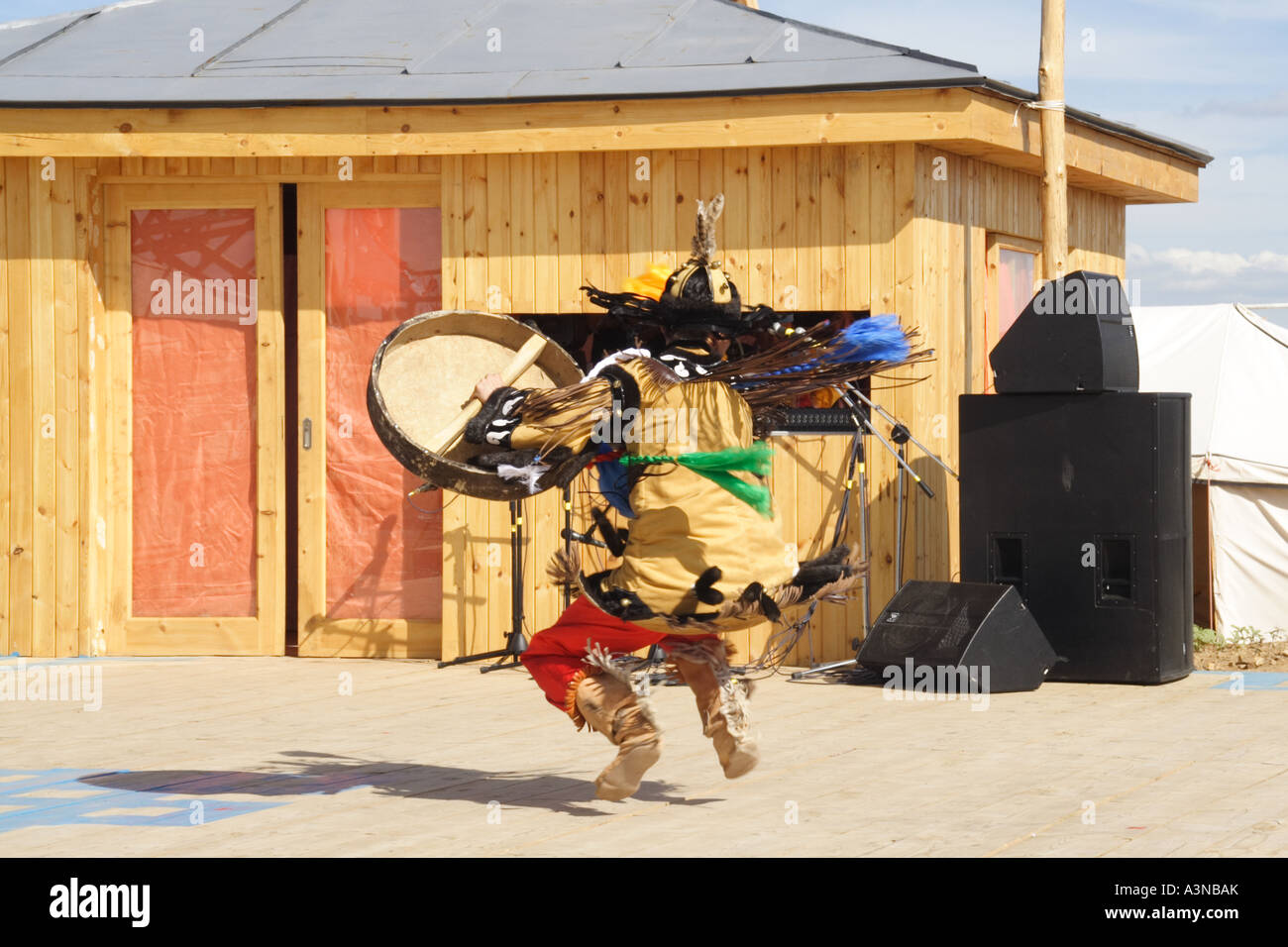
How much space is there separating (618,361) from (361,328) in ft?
17.5

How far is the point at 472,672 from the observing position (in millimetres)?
10328

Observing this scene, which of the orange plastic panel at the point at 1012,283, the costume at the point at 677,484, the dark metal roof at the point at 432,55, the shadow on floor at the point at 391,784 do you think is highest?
the dark metal roof at the point at 432,55

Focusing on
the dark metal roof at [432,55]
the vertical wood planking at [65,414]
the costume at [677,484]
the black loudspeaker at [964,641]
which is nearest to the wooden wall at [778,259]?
the dark metal roof at [432,55]

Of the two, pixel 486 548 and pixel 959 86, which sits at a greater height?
pixel 959 86

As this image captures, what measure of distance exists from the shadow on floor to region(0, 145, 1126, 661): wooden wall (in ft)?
12.0

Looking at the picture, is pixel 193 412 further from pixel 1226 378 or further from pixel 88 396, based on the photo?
pixel 1226 378

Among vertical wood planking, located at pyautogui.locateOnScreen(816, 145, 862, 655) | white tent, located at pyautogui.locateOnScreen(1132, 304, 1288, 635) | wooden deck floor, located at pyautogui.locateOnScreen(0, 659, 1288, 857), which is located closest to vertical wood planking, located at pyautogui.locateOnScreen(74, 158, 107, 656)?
wooden deck floor, located at pyautogui.locateOnScreen(0, 659, 1288, 857)

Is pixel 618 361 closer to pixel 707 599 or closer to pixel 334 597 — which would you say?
pixel 707 599

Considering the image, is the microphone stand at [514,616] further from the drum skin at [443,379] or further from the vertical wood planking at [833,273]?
the drum skin at [443,379]

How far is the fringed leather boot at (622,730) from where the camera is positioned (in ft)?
19.9

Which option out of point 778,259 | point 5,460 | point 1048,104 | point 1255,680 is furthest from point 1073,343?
point 5,460

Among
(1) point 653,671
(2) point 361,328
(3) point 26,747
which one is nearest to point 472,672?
(2) point 361,328

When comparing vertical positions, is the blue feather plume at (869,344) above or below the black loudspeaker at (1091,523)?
above

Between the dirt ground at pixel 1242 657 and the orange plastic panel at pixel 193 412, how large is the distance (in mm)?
6085
